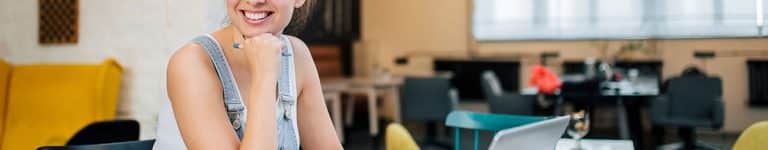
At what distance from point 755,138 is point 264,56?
1735 millimetres

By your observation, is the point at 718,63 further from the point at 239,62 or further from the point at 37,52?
the point at 239,62

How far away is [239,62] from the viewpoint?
1.31 metres

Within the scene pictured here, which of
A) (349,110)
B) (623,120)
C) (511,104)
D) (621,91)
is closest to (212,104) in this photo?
(511,104)

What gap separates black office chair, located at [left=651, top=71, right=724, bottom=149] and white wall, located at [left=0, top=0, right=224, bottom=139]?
12.4ft

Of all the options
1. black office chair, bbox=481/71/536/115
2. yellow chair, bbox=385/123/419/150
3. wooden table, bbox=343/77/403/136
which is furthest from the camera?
wooden table, bbox=343/77/403/136

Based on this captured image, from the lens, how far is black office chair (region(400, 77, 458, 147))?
18.4ft

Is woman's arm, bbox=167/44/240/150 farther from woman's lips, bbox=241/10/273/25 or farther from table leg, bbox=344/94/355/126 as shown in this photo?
table leg, bbox=344/94/355/126

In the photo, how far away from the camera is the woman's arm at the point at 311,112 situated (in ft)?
4.81

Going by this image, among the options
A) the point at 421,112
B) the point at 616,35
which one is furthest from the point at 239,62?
the point at 616,35

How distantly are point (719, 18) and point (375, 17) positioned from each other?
3523 millimetres

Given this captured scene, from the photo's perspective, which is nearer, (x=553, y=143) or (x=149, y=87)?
(x=553, y=143)

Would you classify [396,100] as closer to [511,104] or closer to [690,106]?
[511,104]

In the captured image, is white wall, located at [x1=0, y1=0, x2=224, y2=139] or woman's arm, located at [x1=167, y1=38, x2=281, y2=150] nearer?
woman's arm, located at [x1=167, y1=38, x2=281, y2=150]

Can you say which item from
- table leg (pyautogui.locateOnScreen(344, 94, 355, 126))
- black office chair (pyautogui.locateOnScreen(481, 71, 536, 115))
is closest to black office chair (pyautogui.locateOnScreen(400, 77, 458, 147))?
black office chair (pyautogui.locateOnScreen(481, 71, 536, 115))
